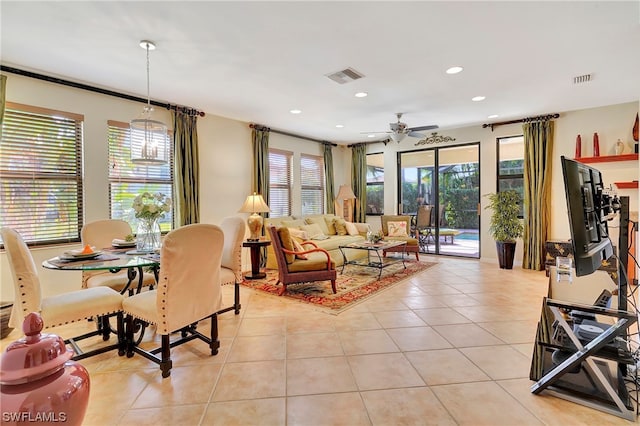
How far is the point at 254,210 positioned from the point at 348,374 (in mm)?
3559

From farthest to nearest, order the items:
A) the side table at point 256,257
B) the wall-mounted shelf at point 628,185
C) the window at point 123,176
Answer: the side table at point 256,257
the wall-mounted shelf at point 628,185
the window at point 123,176

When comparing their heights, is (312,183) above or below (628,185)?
above

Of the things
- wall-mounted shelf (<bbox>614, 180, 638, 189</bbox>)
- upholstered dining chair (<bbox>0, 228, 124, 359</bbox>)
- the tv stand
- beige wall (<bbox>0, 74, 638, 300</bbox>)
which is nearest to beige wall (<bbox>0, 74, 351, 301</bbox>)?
beige wall (<bbox>0, 74, 638, 300</bbox>)

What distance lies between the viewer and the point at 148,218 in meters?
2.86

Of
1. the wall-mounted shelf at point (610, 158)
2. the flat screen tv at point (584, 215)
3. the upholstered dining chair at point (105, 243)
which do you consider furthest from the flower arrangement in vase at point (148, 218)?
the wall-mounted shelf at point (610, 158)

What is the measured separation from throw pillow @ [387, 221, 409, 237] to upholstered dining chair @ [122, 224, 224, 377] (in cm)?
462

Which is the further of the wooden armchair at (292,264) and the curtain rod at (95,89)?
the wooden armchair at (292,264)

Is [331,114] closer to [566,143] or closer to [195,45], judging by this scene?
[195,45]

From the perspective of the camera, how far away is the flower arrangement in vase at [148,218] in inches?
110

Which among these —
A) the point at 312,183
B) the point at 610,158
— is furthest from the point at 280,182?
the point at 610,158

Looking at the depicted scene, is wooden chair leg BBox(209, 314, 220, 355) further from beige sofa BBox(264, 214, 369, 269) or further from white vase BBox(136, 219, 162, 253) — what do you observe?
beige sofa BBox(264, 214, 369, 269)

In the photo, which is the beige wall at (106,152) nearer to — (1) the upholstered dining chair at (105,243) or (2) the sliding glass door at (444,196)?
(1) the upholstered dining chair at (105,243)

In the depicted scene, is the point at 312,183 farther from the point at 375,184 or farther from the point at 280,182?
the point at 375,184

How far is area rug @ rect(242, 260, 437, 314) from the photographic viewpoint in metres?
3.81
